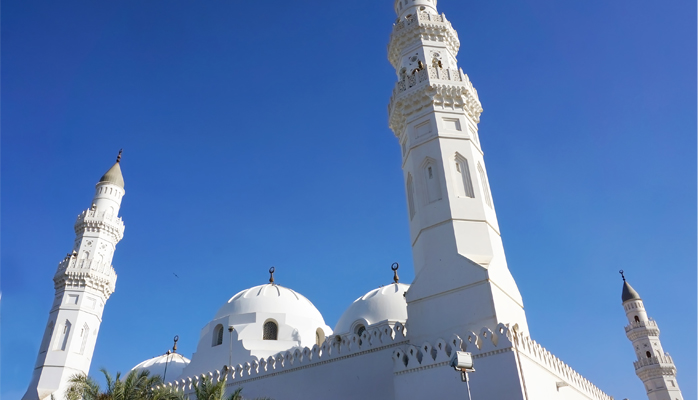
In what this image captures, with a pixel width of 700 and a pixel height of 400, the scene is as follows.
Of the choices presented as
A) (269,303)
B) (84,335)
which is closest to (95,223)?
(84,335)

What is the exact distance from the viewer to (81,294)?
878 inches

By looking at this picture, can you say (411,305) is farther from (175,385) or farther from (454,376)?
(175,385)

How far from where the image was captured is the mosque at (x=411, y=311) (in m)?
12.0

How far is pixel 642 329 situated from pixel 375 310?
23.0m

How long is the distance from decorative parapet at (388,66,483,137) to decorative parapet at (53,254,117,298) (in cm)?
1507

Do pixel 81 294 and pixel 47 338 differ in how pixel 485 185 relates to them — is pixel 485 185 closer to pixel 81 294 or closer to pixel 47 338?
pixel 81 294

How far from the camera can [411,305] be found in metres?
13.5

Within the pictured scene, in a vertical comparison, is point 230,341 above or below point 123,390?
above

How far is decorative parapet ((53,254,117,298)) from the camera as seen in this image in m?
22.4

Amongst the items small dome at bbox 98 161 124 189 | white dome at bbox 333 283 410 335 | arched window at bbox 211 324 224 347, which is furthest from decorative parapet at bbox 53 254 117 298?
white dome at bbox 333 283 410 335

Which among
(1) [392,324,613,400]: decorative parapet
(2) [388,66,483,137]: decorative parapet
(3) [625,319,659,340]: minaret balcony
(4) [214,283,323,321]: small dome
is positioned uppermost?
(2) [388,66,483,137]: decorative parapet

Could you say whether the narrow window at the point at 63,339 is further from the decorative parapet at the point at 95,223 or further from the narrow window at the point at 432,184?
the narrow window at the point at 432,184

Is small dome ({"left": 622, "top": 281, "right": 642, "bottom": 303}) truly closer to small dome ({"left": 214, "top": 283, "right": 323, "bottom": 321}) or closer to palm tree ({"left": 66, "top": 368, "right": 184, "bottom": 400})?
small dome ({"left": 214, "top": 283, "right": 323, "bottom": 321})

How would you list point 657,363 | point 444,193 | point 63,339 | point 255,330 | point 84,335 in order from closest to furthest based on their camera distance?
point 444,193, point 255,330, point 63,339, point 84,335, point 657,363
